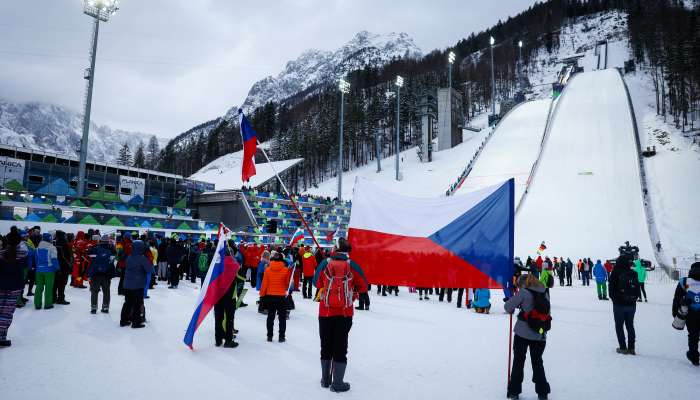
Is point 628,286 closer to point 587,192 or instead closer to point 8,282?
point 8,282

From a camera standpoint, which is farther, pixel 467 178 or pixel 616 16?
pixel 616 16

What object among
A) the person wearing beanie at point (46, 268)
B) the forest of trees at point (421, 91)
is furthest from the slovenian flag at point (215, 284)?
the forest of trees at point (421, 91)

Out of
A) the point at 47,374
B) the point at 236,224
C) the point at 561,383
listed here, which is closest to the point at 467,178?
the point at 236,224

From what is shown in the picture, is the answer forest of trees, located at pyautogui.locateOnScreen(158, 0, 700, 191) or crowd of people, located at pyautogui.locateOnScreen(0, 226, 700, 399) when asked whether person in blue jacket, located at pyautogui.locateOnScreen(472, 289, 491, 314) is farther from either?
forest of trees, located at pyautogui.locateOnScreen(158, 0, 700, 191)

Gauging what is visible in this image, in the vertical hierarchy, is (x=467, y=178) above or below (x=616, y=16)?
below

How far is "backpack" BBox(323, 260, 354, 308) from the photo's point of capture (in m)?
4.64

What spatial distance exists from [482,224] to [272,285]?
363 cm

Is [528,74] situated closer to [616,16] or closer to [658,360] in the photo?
[616,16]

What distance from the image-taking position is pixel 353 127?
64.7m

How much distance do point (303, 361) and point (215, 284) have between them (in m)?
1.82

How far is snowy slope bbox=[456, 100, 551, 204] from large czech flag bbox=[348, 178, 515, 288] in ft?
73.7

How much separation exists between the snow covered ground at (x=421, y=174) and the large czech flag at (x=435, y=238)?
98.5 feet

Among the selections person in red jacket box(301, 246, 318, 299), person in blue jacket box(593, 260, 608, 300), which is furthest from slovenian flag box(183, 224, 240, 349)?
person in blue jacket box(593, 260, 608, 300)

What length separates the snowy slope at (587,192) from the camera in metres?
23.3
